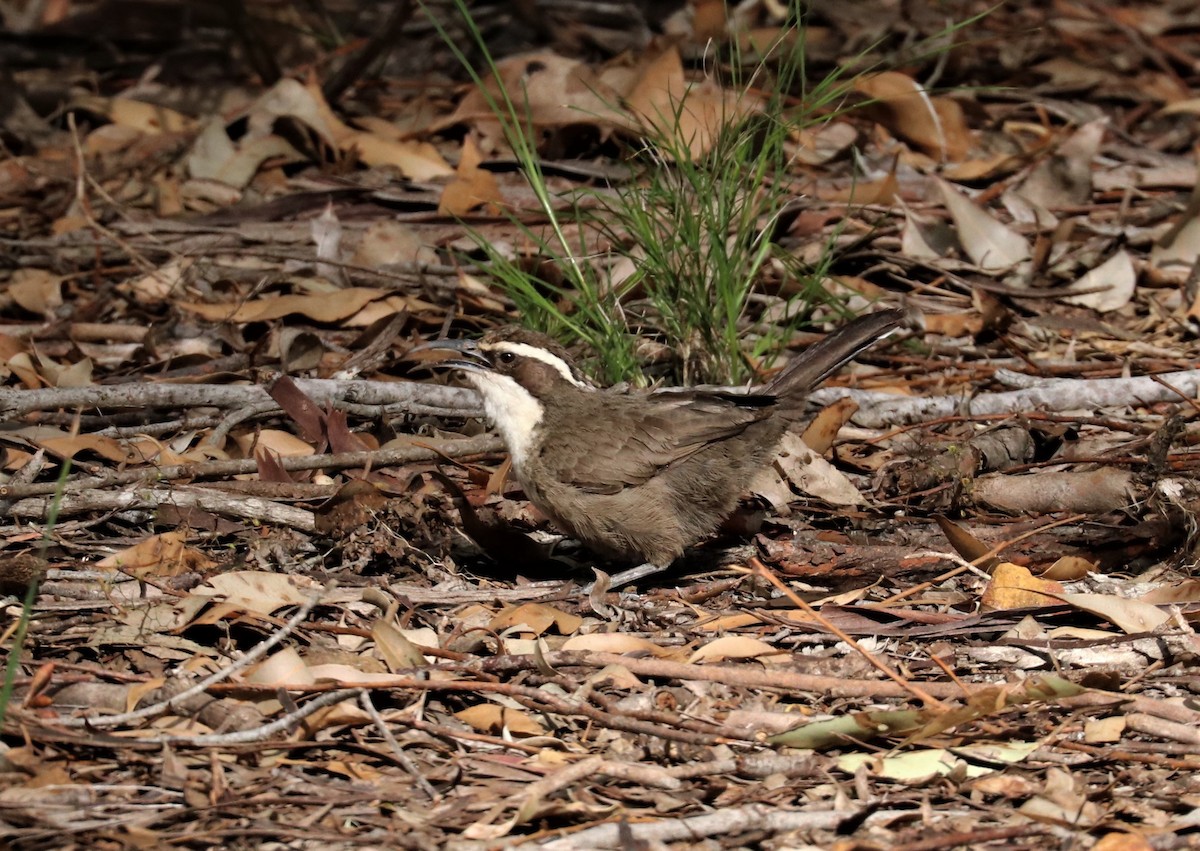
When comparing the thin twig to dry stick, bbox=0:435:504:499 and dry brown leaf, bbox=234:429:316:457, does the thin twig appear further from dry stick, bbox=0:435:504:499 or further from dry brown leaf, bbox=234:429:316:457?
dry brown leaf, bbox=234:429:316:457

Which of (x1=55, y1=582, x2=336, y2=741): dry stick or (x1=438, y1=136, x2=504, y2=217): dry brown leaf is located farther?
(x1=438, y1=136, x2=504, y2=217): dry brown leaf

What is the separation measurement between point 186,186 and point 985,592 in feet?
17.7

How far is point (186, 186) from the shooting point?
8211 millimetres

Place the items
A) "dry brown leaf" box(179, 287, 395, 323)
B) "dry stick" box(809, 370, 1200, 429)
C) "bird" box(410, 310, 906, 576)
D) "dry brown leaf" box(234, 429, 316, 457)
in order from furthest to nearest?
"dry brown leaf" box(179, 287, 395, 323), "dry stick" box(809, 370, 1200, 429), "dry brown leaf" box(234, 429, 316, 457), "bird" box(410, 310, 906, 576)

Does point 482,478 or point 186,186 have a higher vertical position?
point 186,186

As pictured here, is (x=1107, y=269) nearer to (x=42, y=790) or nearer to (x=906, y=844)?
(x=906, y=844)

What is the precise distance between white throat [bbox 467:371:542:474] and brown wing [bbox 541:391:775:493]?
0.09 meters

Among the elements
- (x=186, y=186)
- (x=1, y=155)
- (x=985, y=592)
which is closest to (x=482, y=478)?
(x=985, y=592)

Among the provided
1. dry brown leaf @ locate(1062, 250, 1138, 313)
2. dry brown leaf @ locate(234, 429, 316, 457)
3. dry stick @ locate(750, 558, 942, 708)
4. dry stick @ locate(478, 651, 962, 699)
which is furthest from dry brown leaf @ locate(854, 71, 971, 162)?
dry stick @ locate(478, 651, 962, 699)

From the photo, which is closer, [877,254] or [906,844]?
[906,844]

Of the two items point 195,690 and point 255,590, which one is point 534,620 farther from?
point 195,690

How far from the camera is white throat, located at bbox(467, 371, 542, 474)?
548 centimetres

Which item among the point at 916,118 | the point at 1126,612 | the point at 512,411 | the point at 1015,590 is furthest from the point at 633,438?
the point at 916,118

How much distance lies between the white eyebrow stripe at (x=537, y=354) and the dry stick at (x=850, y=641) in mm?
1098
